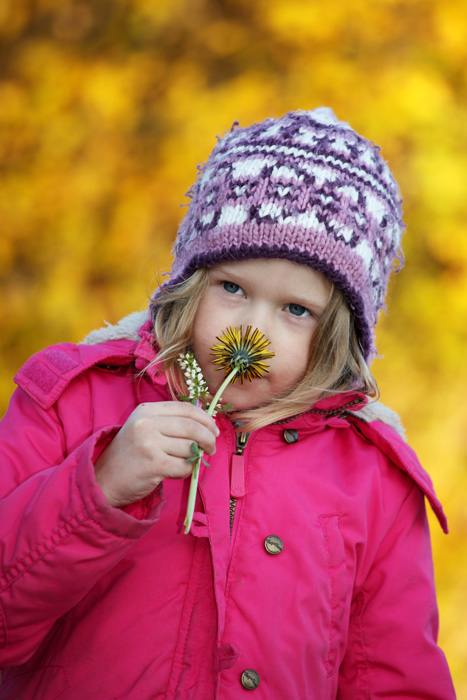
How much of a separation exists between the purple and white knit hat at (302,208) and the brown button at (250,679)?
2.51ft

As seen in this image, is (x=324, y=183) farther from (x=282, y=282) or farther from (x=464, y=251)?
(x=464, y=251)

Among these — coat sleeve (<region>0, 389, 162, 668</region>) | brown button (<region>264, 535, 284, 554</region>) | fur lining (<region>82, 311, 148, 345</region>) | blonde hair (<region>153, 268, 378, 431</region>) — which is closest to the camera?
coat sleeve (<region>0, 389, 162, 668</region>)

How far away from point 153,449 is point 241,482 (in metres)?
0.31

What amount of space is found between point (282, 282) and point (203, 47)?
2.23 metres

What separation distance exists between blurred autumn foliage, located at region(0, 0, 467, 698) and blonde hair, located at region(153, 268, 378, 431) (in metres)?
1.68

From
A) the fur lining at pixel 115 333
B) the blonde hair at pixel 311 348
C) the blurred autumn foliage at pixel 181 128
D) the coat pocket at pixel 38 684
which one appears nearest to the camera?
the coat pocket at pixel 38 684

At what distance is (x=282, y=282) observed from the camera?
158 centimetres

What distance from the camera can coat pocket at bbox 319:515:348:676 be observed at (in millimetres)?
1572

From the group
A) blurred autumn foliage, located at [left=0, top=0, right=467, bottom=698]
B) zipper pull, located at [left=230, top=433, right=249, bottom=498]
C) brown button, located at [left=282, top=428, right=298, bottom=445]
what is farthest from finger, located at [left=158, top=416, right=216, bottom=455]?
blurred autumn foliage, located at [left=0, top=0, right=467, bottom=698]

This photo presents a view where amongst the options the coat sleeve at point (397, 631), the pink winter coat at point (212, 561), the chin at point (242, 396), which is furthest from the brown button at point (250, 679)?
the chin at point (242, 396)

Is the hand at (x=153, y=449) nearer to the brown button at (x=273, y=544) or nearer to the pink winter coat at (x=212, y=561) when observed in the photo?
the pink winter coat at (x=212, y=561)

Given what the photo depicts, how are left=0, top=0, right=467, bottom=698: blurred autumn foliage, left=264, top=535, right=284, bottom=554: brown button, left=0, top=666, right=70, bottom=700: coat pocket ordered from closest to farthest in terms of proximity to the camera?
left=0, top=666, right=70, bottom=700: coat pocket → left=264, top=535, right=284, bottom=554: brown button → left=0, top=0, right=467, bottom=698: blurred autumn foliage

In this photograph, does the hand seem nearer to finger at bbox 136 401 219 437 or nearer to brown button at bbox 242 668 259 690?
finger at bbox 136 401 219 437

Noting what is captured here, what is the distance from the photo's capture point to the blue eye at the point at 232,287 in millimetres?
1615
